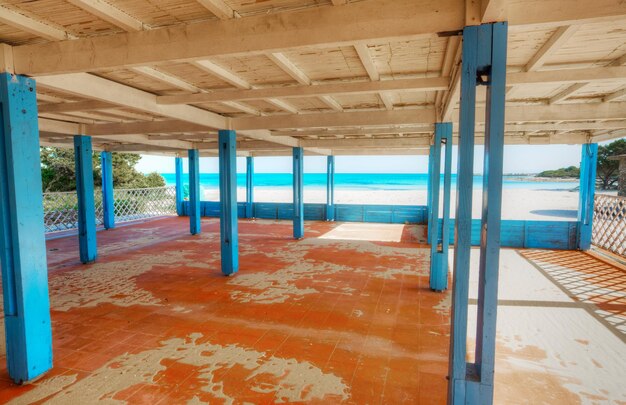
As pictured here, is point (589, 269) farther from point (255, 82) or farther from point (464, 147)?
point (255, 82)

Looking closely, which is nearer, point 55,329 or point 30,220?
point 30,220

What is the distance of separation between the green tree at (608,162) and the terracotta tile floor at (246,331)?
27.2 metres

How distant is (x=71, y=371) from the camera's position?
3701 mm

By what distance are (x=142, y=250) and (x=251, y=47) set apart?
8790 millimetres

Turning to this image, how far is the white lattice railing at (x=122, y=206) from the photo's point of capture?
13.6 metres

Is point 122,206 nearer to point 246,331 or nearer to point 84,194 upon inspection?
point 84,194

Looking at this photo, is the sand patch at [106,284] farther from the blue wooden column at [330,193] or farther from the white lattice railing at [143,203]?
the white lattice railing at [143,203]

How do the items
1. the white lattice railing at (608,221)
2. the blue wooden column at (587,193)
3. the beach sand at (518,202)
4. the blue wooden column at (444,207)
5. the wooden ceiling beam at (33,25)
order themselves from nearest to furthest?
1. the wooden ceiling beam at (33,25)
2. the blue wooden column at (444,207)
3. the white lattice railing at (608,221)
4. the blue wooden column at (587,193)
5. the beach sand at (518,202)

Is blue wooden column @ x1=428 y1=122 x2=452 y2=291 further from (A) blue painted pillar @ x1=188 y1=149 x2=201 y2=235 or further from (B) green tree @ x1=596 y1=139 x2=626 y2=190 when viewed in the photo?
(B) green tree @ x1=596 y1=139 x2=626 y2=190

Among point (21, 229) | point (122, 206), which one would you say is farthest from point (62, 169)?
point (21, 229)

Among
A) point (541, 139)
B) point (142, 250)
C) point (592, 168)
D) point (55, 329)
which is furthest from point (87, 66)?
point (592, 168)

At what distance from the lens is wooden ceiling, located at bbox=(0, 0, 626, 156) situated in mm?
2404

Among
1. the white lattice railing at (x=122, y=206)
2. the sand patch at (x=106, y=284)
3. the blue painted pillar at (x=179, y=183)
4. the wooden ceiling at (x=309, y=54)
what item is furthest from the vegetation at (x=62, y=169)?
the wooden ceiling at (x=309, y=54)

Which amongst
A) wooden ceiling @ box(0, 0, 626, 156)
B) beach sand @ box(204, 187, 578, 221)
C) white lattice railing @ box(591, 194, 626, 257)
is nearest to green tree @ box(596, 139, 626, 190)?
beach sand @ box(204, 187, 578, 221)
